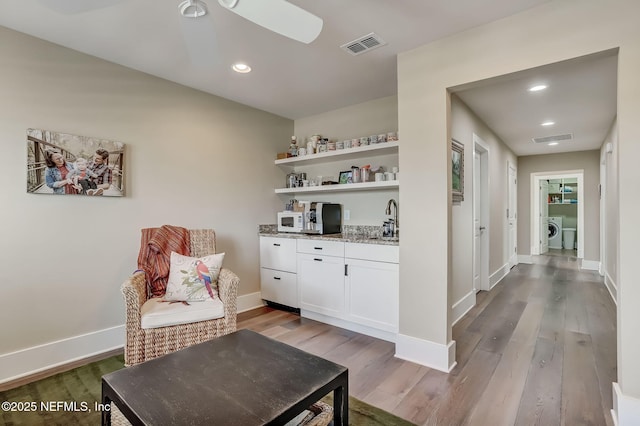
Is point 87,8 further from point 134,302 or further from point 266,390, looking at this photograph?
point 266,390

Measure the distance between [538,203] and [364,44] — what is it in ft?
23.5

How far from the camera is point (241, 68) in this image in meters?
2.74

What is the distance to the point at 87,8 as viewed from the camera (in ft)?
6.07

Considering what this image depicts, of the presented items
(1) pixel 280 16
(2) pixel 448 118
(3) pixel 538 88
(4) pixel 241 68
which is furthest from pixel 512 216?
(1) pixel 280 16

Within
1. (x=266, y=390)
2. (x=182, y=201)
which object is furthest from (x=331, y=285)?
(x=266, y=390)

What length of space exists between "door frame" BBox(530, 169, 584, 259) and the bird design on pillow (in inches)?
274

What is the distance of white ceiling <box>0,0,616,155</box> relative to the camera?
6.40 feet

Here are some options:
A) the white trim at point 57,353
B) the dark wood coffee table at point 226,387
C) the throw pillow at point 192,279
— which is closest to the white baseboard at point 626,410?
the dark wood coffee table at point 226,387

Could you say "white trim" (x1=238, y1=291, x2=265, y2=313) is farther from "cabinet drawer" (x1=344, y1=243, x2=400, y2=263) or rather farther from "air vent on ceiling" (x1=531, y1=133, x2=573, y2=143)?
"air vent on ceiling" (x1=531, y1=133, x2=573, y2=143)

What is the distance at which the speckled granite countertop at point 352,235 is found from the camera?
2.81 metres

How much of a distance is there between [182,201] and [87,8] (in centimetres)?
168

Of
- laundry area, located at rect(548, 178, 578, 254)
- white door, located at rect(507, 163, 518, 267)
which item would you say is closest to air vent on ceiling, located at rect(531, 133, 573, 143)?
white door, located at rect(507, 163, 518, 267)

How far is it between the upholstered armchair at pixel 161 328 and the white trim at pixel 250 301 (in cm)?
121

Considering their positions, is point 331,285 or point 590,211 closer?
point 331,285
